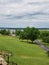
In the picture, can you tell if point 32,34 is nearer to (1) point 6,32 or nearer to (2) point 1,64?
(1) point 6,32

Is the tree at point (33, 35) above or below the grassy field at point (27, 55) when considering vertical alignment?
above

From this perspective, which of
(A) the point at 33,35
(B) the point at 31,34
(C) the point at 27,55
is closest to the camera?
(C) the point at 27,55

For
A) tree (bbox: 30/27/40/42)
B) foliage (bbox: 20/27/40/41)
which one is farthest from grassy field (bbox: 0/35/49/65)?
foliage (bbox: 20/27/40/41)

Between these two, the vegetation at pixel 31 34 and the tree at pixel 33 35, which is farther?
the vegetation at pixel 31 34

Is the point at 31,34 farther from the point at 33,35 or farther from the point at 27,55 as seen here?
the point at 27,55

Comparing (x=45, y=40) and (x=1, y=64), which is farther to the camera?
(x=45, y=40)

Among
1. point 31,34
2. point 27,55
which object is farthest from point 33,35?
point 27,55

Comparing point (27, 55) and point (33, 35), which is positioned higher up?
point (33, 35)

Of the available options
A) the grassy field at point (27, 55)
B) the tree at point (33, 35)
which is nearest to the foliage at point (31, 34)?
the tree at point (33, 35)

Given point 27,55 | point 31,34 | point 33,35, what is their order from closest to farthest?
1. point 27,55
2. point 33,35
3. point 31,34

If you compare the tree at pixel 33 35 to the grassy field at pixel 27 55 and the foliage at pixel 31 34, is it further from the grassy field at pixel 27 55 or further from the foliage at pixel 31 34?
the grassy field at pixel 27 55

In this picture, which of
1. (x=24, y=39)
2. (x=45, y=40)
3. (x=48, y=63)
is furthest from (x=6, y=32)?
(x=48, y=63)
